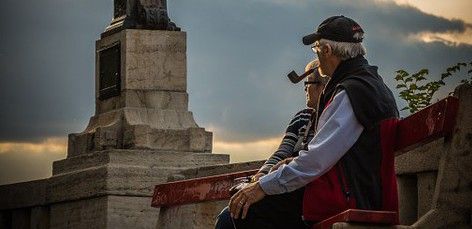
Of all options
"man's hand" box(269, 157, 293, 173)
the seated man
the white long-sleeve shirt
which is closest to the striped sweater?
the seated man

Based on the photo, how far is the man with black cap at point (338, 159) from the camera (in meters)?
6.23

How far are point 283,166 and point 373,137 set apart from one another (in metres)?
0.39

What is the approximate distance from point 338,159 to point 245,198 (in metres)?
0.46

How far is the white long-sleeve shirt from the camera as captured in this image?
621cm

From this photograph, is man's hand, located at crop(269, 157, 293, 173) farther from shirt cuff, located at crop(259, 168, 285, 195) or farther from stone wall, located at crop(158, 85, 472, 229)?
stone wall, located at crop(158, 85, 472, 229)

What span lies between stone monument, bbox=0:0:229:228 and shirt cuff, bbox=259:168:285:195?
226 inches

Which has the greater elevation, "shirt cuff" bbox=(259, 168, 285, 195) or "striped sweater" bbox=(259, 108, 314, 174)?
"striped sweater" bbox=(259, 108, 314, 174)

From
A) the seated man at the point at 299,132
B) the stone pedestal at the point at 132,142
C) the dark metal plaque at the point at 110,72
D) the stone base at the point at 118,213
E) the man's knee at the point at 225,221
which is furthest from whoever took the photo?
the dark metal plaque at the point at 110,72

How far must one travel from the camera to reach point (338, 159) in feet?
20.4

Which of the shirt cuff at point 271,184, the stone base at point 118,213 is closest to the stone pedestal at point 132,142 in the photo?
the stone base at point 118,213

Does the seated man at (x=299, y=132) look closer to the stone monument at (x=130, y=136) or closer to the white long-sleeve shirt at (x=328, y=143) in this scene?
the white long-sleeve shirt at (x=328, y=143)

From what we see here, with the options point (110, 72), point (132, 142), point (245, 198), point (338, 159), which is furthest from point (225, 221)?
point (110, 72)

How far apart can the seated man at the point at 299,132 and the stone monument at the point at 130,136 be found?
494cm

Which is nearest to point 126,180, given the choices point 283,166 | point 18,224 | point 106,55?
point 106,55
